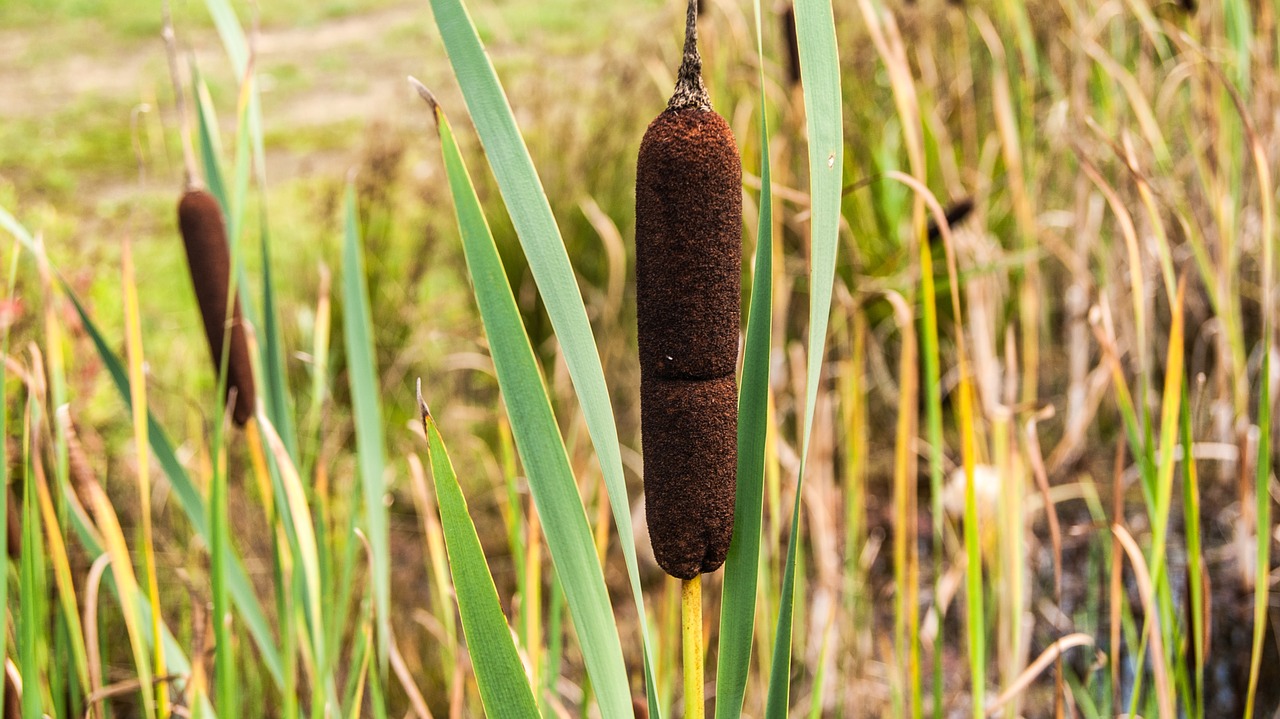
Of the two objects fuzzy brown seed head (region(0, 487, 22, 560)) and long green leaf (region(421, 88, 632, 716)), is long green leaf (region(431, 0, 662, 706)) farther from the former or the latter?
fuzzy brown seed head (region(0, 487, 22, 560))

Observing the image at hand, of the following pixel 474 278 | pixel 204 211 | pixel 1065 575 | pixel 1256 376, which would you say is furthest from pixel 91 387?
pixel 1256 376

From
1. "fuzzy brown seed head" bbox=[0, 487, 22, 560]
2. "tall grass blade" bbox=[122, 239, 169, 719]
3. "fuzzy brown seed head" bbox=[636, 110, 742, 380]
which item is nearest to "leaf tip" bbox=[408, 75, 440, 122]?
"fuzzy brown seed head" bbox=[636, 110, 742, 380]

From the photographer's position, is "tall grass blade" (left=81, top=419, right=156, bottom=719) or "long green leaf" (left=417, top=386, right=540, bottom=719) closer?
"long green leaf" (left=417, top=386, right=540, bottom=719)

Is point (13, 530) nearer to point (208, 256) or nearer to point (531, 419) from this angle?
point (208, 256)

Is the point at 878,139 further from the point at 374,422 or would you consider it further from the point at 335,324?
the point at 374,422

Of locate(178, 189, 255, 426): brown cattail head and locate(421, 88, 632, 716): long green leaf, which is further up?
locate(178, 189, 255, 426): brown cattail head
